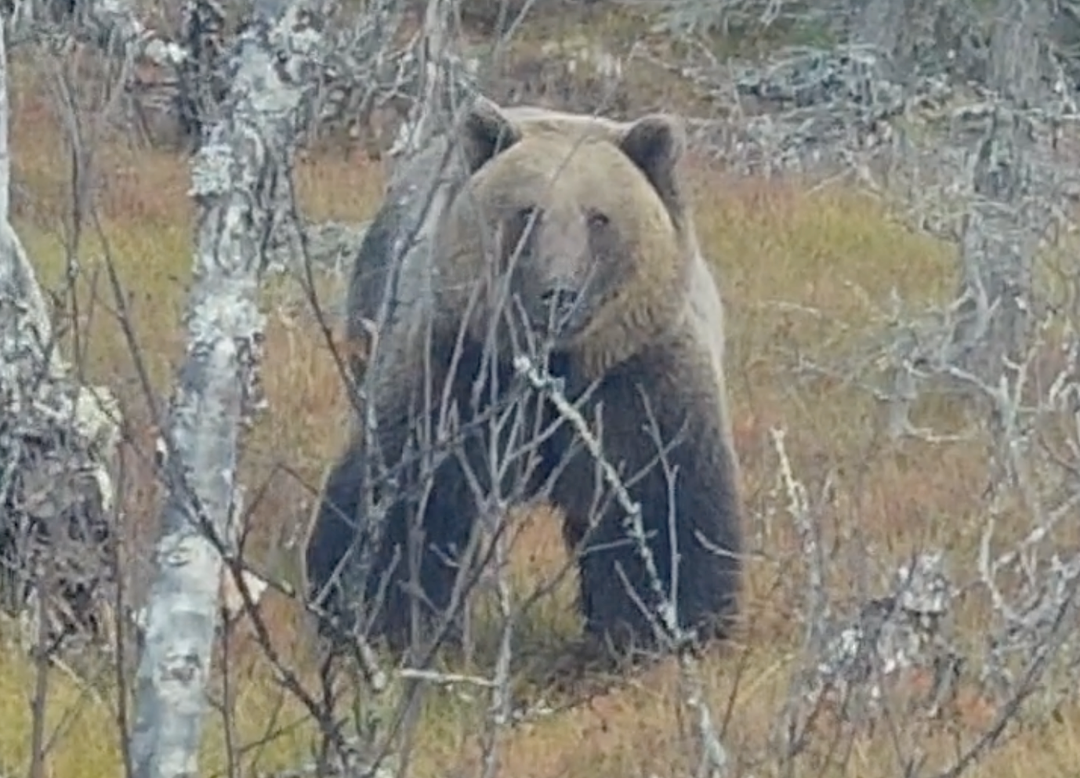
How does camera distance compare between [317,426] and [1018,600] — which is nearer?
[1018,600]

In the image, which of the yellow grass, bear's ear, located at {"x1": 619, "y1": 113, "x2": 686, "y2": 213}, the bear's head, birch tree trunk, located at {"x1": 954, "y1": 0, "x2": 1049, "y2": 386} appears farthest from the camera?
birch tree trunk, located at {"x1": 954, "y1": 0, "x2": 1049, "y2": 386}

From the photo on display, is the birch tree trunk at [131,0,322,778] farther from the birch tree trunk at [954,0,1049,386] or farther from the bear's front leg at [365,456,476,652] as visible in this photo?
the birch tree trunk at [954,0,1049,386]

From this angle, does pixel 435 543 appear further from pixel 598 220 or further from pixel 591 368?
pixel 598 220

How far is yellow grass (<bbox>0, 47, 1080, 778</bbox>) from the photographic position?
5.33 meters

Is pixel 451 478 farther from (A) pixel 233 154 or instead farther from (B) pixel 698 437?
(A) pixel 233 154

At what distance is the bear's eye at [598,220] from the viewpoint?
20.8 feet

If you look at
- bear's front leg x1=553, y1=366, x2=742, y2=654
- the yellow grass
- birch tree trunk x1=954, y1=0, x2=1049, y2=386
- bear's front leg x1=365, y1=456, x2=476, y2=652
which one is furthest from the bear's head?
birch tree trunk x1=954, y1=0, x2=1049, y2=386

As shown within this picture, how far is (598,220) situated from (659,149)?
262mm

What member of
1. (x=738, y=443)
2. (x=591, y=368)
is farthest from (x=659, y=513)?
(x=738, y=443)

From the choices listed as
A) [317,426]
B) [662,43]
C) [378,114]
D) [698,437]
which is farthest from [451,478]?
[662,43]

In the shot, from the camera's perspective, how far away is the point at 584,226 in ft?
20.6

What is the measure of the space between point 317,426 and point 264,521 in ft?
4.04

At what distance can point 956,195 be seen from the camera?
9.13 meters

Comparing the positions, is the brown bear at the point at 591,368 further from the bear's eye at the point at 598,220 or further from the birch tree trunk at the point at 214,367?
the birch tree trunk at the point at 214,367
